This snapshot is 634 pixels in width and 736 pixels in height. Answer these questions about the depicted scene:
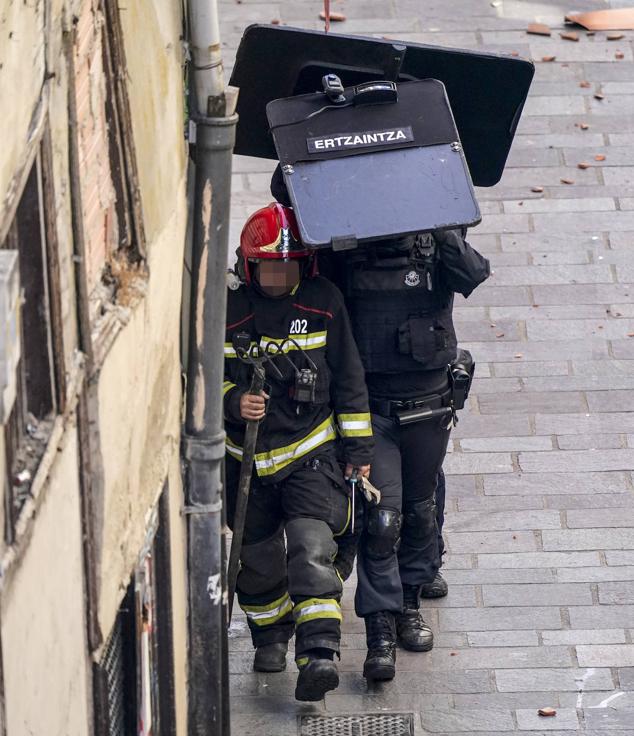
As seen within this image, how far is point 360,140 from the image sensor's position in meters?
6.71

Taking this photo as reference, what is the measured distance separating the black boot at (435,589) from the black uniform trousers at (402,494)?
0.42m

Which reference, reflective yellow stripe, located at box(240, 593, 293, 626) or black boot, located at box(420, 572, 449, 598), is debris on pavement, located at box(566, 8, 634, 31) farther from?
reflective yellow stripe, located at box(240, 593, 293, 626)

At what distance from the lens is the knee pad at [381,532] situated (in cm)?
711

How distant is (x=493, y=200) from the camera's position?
36.3 feet

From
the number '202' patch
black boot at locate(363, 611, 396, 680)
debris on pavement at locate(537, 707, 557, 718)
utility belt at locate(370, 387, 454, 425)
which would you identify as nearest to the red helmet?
the number '202' patch

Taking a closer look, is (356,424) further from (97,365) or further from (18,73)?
(18,73)

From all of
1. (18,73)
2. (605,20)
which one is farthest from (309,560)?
(605,20)

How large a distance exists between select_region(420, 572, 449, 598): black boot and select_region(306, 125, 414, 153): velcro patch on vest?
2.34m

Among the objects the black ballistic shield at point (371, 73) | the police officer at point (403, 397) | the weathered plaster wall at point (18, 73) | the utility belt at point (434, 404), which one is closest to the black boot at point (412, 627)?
the police officer at point (403, 397)

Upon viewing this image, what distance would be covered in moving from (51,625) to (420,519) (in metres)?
3.66

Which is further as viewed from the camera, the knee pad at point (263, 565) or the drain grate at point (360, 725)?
the knee pad at point (263, 565)

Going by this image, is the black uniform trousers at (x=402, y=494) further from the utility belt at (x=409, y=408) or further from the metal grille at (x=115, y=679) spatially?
the metal grille at (x=115, y=679)

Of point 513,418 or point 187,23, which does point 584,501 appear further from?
point 187,23

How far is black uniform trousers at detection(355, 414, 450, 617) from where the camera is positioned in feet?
23.6
